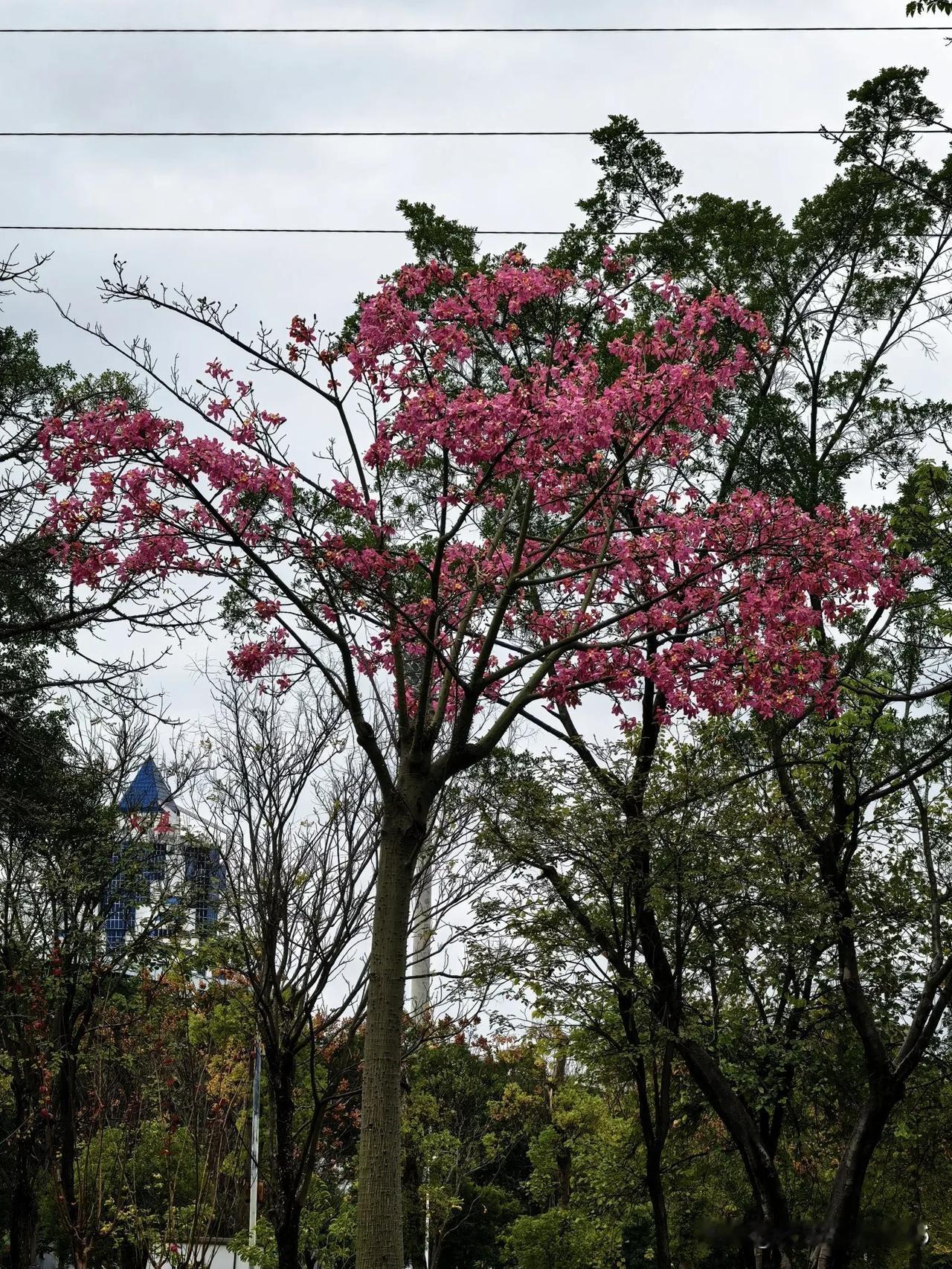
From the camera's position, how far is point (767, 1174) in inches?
539

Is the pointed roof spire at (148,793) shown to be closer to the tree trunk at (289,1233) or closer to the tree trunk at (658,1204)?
the tree trunk at (289,1233)

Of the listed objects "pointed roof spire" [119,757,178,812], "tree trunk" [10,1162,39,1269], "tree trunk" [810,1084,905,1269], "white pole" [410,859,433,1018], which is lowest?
"tree trunk" [10,1162,39,1269]

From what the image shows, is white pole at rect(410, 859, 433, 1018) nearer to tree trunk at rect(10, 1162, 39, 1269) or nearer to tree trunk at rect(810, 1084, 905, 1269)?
tree trunk at rect(810, 1084, 905, 1269)

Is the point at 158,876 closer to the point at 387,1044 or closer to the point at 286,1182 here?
the point at 286,1182

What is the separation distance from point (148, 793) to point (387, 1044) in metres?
11.6

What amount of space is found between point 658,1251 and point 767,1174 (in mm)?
1452

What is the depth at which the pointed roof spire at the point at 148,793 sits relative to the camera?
15.7 meters

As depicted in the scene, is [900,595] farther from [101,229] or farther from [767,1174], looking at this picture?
[101,229]

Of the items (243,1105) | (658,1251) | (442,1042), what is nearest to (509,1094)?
(442,1042)

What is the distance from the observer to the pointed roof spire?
15.7m

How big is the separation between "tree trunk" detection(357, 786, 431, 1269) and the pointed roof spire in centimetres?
781

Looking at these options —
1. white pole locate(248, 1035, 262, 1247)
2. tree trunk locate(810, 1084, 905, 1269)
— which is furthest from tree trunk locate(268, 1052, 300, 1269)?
tree trunk locate(810, 1084, 905, 1269)

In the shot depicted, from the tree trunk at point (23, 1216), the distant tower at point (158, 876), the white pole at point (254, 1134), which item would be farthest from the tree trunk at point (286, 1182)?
the tree trunk at point (23, 1216)

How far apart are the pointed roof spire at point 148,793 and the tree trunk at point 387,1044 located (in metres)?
7.81
